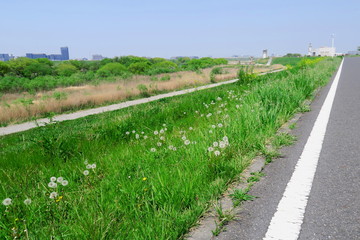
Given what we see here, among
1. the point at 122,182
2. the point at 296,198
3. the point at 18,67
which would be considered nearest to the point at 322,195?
the point at 296,198

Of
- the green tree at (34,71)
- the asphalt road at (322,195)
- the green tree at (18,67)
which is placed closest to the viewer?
the asphalt road at (322,195)

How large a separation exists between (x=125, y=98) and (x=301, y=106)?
12982 mm

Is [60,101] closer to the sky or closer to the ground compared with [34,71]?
closer to the ground

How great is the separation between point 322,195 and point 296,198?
0.29 meters

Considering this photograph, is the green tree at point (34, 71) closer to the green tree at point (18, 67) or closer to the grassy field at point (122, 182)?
the green tree at point (18, 67)

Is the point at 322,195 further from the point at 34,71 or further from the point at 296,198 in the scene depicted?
the point at 34,71

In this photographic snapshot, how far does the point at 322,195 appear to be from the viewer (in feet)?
8.83

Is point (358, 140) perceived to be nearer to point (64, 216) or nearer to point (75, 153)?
point (64, 216)

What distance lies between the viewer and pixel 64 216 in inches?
95.0

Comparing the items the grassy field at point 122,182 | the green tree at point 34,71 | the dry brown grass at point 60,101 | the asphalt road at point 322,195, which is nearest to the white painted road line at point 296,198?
the asphalt road at point 322,195

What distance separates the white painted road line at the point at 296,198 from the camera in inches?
84.2

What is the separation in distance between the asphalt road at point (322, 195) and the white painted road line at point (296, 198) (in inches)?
1.6

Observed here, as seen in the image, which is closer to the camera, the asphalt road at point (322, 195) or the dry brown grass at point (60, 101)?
the asphalt road at point (322, 195)

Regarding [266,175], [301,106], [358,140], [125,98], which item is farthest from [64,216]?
[125,98]
